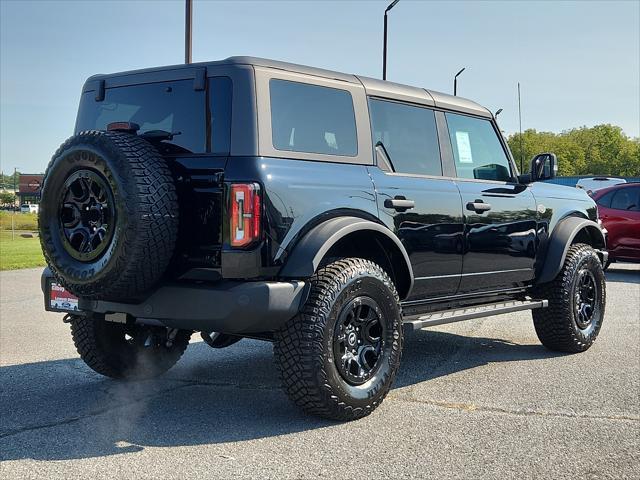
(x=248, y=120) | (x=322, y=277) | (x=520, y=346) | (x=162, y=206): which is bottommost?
(x=520, y=346)

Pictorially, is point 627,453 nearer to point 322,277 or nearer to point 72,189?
point 322,277

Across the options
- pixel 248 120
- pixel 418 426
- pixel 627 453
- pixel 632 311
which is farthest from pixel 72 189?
pixel 632 311

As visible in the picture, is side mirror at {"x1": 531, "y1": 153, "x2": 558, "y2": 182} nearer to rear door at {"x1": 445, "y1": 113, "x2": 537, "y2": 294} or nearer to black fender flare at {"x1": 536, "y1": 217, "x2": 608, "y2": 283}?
rear door at {"x1": 445, "y1": 113, "x2": 537, "y2": 294}

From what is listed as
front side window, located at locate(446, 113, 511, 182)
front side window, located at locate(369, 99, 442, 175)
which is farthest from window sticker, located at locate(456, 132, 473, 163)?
front side window, located at locate(369, 99, 442, 175)

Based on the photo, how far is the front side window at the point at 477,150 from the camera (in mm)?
5738

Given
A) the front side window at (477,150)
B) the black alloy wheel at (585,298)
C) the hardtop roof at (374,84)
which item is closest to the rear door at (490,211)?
the front side window at (477,150)

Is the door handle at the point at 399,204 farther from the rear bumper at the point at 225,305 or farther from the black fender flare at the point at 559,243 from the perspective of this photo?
the black fender flare at the point at 559,243

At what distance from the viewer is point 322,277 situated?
13.7 ft

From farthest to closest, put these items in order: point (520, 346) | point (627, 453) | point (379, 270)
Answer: point (520, 346) < point (379, 270) < point (627, 453)

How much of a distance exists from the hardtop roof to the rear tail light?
783 millimetres

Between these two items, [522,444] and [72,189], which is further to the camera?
[72,189]

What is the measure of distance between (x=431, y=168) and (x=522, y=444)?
7.29ft

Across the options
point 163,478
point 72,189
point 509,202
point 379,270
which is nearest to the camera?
point 163,478

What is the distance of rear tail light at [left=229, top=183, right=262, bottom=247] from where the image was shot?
391 cm
